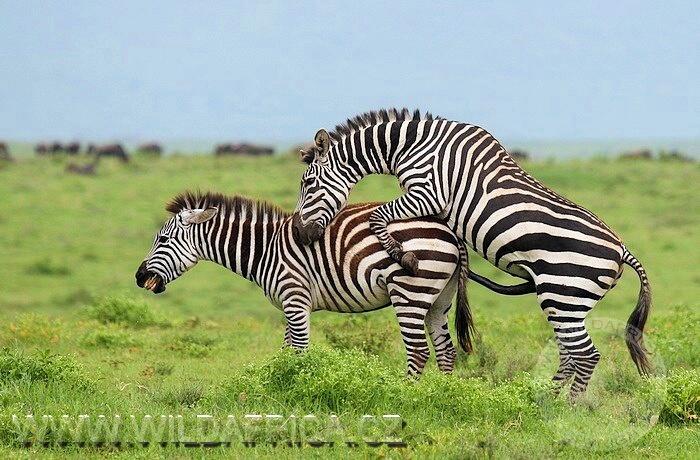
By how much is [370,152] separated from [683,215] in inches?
888

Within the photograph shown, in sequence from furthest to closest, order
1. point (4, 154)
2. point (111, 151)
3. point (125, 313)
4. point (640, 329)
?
1. point (111, 151)
2. point (4, 154)
3. point (125, 313)
4. point (640, 329)

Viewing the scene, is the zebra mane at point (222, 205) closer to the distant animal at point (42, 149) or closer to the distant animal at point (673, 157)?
the distant animal at point (673, 157)

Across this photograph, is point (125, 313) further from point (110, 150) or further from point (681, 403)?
point (110, 150)

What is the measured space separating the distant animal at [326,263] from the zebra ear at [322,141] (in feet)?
1.78

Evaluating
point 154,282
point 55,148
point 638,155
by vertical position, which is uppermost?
point 154,282

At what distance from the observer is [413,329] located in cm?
898

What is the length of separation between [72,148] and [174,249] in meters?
41.3

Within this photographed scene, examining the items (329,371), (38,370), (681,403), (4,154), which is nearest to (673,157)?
(4,154)

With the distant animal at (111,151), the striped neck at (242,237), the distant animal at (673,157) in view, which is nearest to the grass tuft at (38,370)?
the striped neck at (242,237)

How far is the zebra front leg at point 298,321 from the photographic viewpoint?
→ 9211mm

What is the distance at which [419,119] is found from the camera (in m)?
9.27

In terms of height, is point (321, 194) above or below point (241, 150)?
above

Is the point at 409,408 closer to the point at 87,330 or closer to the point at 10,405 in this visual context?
the point at 10,405

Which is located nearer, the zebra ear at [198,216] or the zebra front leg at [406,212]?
the zebra front leg at [406,212]
